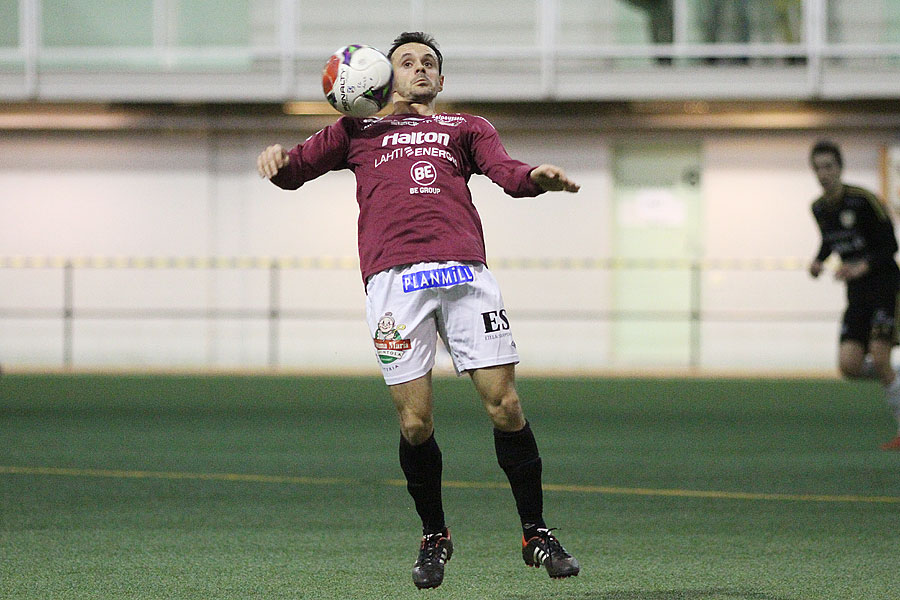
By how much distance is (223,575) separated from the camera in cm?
566

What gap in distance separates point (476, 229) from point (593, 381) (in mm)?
12607

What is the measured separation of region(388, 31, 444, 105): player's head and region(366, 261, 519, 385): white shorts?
69 centimetres

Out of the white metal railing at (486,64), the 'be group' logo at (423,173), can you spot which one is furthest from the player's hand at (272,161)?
the white metal railing at (486,64)

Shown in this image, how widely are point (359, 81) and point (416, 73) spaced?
283 millimetres

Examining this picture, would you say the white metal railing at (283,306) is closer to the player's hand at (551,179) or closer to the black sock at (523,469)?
the black sock at (523,469)

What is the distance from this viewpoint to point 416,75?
17.8ft

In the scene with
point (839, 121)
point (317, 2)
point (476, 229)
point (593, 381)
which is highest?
point (317, 2)

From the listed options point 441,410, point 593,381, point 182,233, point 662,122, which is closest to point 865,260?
point 441,410

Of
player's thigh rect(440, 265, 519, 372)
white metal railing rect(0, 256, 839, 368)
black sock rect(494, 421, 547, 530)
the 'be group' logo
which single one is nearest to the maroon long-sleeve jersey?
the 'be group' logo

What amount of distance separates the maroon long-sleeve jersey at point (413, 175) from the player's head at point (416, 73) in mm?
83

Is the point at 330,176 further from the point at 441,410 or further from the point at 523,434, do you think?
the point at 523,434

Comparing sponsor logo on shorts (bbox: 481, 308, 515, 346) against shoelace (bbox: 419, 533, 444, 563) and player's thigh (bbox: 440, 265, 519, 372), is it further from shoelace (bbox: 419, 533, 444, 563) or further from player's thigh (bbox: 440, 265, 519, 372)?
shoelace (bbox: 419, 533, 444, 563)

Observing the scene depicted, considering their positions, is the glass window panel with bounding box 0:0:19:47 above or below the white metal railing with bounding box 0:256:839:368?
above

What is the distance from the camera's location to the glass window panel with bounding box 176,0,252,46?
69.5 feet
